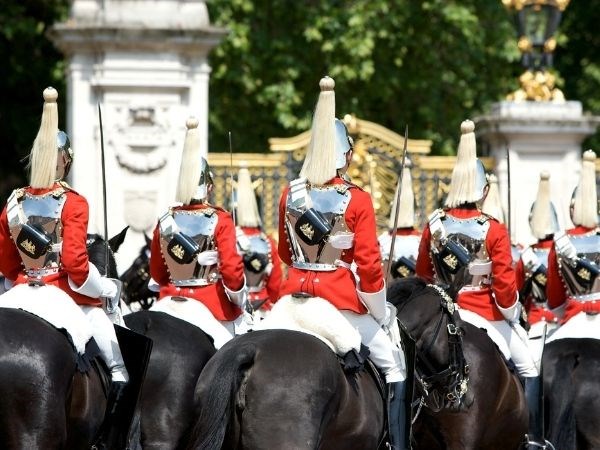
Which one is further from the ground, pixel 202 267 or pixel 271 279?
pixel 202 267

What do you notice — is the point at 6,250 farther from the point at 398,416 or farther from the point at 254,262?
the point at 254,262

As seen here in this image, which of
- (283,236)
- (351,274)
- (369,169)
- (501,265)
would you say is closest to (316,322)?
(351,274)

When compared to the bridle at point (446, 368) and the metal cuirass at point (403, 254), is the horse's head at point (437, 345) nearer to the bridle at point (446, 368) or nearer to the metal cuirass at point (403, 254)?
the bridle at point (446, 368)

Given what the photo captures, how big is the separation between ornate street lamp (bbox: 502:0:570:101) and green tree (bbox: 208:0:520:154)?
455 centimetres

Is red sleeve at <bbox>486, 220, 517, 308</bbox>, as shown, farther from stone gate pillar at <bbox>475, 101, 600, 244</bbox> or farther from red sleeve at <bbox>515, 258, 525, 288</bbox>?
stone gate pillar at <bbox>475, 101, 600, 244</bbox>

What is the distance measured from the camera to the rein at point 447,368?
9578mm

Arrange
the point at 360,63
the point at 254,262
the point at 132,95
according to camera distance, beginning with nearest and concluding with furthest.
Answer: the point at 254,262 → the point at 132,95 → the point at 360,63

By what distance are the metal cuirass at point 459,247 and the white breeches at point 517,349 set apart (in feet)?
1.16

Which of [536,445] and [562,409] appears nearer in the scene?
[562,409]

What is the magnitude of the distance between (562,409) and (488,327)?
0.65 meters

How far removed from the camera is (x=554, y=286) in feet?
→ 37.6

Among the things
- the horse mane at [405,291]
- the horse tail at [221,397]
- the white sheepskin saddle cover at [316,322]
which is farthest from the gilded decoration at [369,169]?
the horse tail at [221,397]

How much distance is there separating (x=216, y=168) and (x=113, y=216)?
1.34 m

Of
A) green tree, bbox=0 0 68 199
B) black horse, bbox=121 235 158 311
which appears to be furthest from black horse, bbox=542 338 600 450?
green tree, bbox=0 0 68 199
